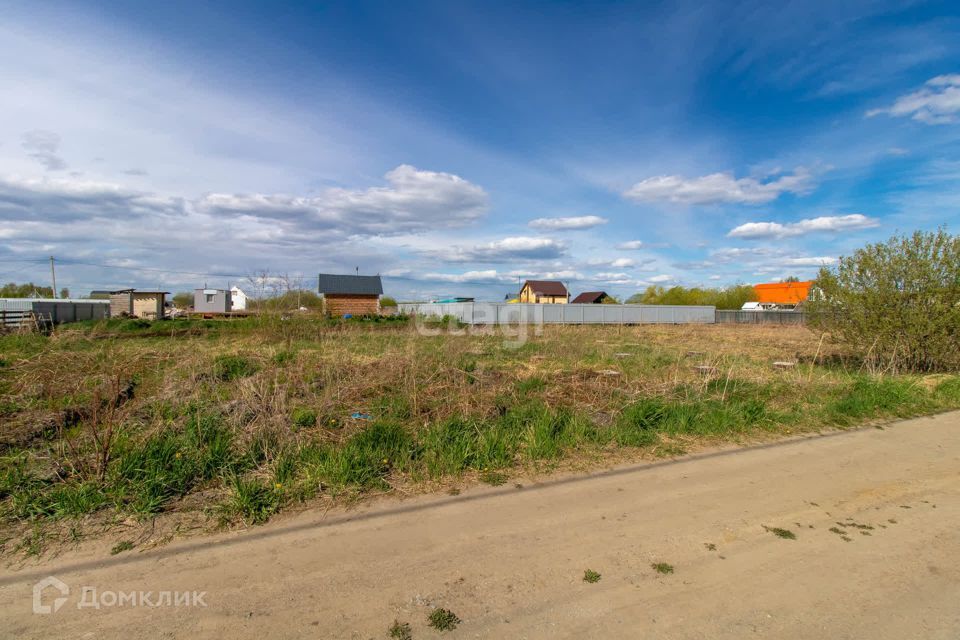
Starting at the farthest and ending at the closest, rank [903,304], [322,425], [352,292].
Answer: [352,292] → [903,304] → [322,425]

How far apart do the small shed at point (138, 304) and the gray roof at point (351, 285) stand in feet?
47.1

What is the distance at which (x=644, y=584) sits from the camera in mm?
2965

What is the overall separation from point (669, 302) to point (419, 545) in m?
71.3

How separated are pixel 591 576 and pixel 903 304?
42.0ft

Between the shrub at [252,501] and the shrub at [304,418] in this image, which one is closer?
the shrub at [252,501]

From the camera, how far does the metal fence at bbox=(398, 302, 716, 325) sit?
1463 inches

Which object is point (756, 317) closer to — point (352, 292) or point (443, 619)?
point (352, 292)

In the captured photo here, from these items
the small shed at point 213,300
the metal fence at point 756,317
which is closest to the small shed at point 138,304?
the small shed at point 213,300

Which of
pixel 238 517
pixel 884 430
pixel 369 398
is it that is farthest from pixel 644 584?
→ pixel 884 430

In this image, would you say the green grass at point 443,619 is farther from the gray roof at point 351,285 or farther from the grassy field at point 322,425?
the gray roof at point 351,285

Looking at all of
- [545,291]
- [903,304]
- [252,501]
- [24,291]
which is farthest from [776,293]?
[24,291]

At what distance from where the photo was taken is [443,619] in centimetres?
262

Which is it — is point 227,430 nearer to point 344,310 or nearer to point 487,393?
point 487,393

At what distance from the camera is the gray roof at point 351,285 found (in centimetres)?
4656
